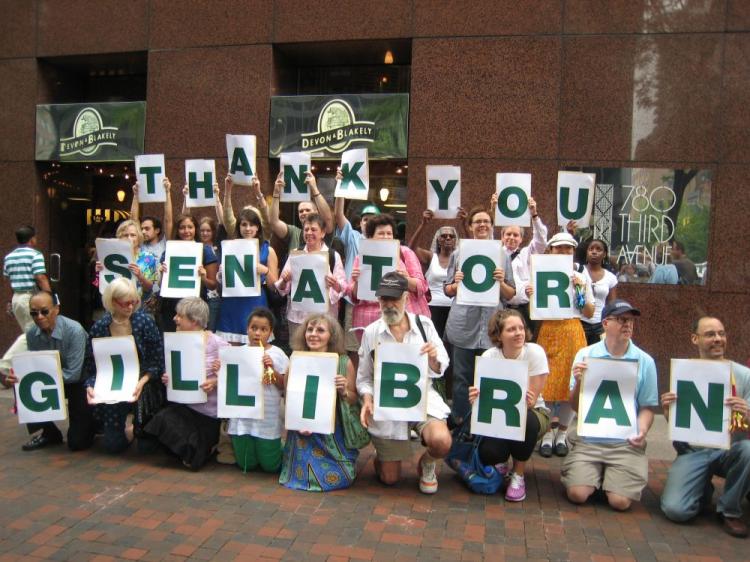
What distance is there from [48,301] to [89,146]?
4496mm

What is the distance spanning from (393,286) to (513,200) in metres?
1.73

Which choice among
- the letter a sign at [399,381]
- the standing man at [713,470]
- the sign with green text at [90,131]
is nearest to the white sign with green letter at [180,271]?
the letter a sign at [399,381]

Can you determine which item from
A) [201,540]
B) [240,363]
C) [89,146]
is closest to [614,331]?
[240,363]

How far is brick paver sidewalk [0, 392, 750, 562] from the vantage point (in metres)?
3.74

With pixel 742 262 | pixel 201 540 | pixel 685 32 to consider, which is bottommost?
pixel 201 540

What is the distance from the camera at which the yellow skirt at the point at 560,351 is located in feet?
17.4

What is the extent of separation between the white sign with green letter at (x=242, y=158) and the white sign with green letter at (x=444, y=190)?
1.78 metres

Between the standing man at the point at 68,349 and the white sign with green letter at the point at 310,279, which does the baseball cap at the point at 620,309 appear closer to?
the white sign with green letter at the point at 310,279

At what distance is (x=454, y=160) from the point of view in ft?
A: 24.8

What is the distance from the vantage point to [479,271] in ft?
16.8

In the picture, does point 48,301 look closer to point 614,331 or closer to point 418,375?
point 418,375

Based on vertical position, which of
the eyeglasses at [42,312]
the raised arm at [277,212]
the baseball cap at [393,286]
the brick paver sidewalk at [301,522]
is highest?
the raised arm at [277,212]

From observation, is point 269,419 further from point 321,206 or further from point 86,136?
point 86,136

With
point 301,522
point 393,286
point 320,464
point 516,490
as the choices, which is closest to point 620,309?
point 516,490
